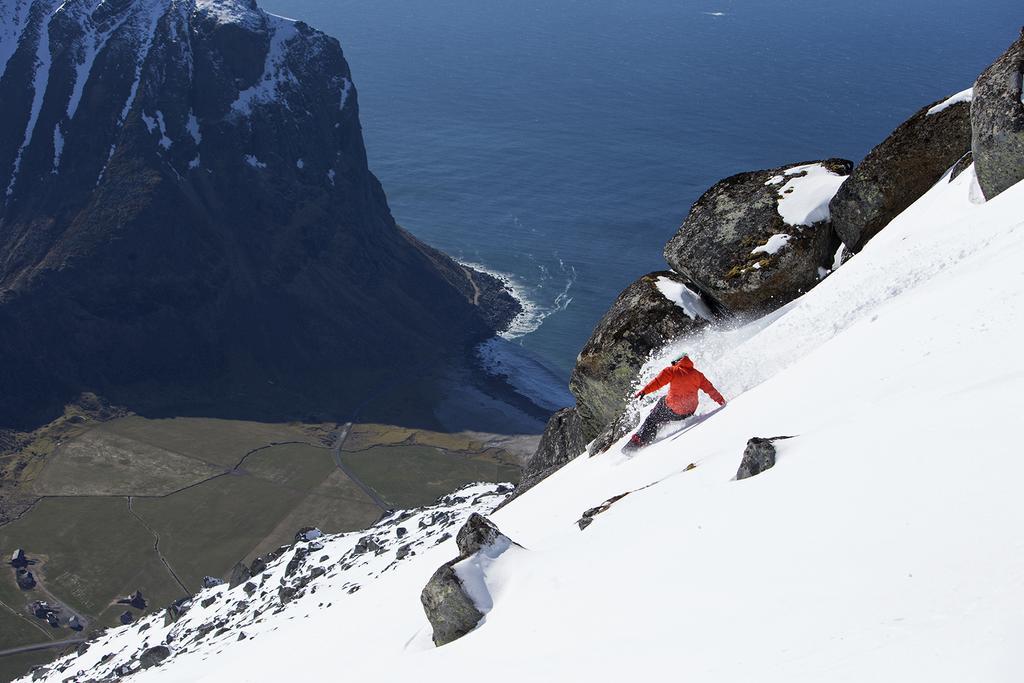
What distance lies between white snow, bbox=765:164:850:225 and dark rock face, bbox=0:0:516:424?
11067cm

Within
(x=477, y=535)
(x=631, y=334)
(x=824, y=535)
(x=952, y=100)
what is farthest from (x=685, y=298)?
(x=824, y=535)

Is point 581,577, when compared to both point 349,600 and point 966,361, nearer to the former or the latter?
point 966,361

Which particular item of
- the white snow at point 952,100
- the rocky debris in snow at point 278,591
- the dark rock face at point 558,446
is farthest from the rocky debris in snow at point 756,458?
the rocky debris in snow at point 278,591

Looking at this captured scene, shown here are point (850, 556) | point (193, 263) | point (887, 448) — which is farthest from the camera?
point (193, 263)

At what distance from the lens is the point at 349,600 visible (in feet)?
98.7

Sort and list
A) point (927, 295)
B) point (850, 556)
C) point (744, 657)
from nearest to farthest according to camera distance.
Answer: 1. point (744, 657)
2. point (850, 556)
3. point (927, 295)

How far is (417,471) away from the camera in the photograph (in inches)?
4414

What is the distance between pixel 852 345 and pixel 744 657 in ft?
36.3

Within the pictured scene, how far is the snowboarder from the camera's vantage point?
74.7 feet

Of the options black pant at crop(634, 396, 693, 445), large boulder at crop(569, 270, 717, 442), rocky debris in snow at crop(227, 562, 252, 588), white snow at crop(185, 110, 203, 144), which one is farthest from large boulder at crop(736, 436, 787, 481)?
white snow at crop(185, 110, 203, 144)

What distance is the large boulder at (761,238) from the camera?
29109 millimetres

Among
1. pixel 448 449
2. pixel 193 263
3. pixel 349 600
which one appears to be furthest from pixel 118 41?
pixel 349 600

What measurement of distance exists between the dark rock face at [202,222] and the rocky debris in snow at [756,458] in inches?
4900

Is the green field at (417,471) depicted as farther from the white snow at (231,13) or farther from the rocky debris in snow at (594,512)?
the white snow at (231,13)
